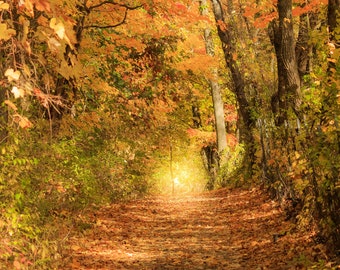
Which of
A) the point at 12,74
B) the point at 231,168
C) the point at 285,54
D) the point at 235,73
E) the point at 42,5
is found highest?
the point at 235,73

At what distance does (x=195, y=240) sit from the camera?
10.7m

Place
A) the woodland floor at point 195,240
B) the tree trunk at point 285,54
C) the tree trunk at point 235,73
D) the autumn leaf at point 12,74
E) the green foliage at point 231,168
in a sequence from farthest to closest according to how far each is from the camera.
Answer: the green foliage at point 231,168
the tree trunk at point 235,73
the tree trunk at point 285,54
the woodland floor at point 195,240
the autumn leaf at point 12,74

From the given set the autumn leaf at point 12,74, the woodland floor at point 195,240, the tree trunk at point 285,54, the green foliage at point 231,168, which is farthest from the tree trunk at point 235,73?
the autumn leaf at point 12,74

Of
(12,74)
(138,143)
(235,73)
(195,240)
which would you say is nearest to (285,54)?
(195,240)

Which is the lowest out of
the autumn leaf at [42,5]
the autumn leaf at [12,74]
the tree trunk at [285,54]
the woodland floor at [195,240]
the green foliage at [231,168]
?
the woodland floor at [195,240]

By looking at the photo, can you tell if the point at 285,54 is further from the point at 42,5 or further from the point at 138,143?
the point at 42,5

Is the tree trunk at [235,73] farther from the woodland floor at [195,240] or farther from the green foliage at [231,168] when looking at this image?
the woodland floor at [195,240]

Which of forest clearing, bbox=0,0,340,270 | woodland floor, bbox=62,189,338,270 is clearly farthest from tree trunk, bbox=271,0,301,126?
woodland floor, bbox=62,189,338,270

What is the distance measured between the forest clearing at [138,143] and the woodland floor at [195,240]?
0.04 meters

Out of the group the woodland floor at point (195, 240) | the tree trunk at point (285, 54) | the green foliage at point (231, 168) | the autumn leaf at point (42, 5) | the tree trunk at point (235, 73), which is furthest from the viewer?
the green foliage at point (231, 168)

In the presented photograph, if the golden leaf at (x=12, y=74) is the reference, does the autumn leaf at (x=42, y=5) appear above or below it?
above

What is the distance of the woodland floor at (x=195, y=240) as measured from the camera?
837cm

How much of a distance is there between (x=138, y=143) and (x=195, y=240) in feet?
23.7

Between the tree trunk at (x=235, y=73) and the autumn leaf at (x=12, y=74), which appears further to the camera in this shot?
the tree trunk at (x=235, y=73)
